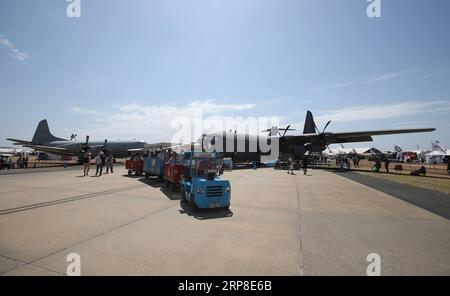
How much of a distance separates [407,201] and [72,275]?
12.9 metres

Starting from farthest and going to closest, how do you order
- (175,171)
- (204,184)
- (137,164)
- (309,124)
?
(309,124) → (137,164) → (175,171) → (204,184)

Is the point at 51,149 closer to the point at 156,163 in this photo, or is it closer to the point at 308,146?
the point at 156,163

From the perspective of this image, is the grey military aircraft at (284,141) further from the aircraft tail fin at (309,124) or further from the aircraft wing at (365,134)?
the aircraft tail fin at (309,124)

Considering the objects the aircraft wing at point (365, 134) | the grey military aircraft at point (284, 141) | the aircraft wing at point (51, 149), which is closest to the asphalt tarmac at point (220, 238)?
the grey military aircraft at point (284, 141)

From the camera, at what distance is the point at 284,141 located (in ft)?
115

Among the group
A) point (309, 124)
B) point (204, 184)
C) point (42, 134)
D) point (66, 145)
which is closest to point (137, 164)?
point (204, 184)

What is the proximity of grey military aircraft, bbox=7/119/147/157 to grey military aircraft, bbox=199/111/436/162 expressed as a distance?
752 inches

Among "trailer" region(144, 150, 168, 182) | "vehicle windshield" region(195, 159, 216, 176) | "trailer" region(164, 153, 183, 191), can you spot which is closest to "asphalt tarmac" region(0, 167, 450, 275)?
"vehicle windshield" region(195, 159, 216, 176)

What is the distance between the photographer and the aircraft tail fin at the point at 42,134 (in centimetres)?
4259

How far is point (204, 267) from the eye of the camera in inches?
163

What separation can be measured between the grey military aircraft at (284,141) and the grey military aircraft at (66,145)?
19101 millimetres

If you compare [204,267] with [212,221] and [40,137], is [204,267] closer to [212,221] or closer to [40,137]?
[212,221]

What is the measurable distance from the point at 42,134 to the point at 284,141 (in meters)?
45.3
